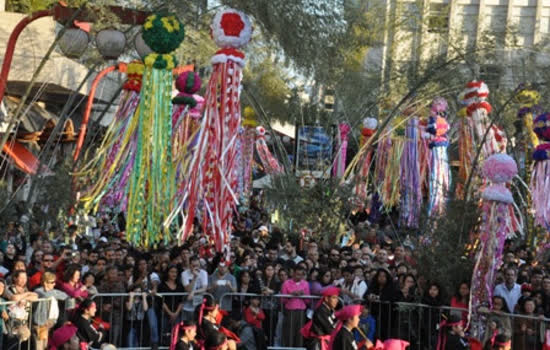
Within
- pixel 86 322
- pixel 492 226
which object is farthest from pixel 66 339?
pixel 492 226

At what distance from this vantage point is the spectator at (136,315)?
1571 centimetres

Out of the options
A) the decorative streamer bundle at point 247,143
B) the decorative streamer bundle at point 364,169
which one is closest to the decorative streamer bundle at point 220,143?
the decorative streamer bundle at point 364,169

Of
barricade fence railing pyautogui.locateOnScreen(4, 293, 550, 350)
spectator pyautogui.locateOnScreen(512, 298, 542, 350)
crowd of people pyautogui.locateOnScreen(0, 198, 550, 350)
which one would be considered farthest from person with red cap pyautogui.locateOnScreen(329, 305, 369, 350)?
spectator pyautogui.locateOnScreen(512, 298, 542, 350)

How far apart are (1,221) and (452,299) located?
8037 mm

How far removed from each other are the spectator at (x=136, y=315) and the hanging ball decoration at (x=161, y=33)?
3139 mm

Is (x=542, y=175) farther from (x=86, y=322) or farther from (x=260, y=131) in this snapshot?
(x=260, y=131)

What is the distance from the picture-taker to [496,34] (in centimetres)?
3061

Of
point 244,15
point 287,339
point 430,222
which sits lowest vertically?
point 287,339

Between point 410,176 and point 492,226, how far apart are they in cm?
1499

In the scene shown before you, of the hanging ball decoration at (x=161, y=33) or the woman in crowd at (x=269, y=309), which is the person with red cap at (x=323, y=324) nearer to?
the woman in crowd at (x=269, y=309)

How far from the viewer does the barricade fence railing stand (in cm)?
1492

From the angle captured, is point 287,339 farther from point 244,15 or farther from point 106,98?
point 106,98

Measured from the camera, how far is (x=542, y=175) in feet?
69.1

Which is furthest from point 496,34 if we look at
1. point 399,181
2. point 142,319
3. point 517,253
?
point 142,319
